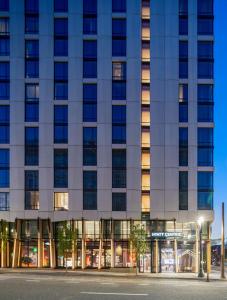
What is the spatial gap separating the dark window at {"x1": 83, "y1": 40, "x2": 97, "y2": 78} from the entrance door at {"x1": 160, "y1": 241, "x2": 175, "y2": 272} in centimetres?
2324

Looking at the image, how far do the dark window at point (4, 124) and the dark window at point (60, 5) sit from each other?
47.7ft

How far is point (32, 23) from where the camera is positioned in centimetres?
6581

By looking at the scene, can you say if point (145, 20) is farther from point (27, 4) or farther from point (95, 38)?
point (27, 4)

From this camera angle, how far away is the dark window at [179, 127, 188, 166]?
209 feet

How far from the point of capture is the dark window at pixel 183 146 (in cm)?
6369

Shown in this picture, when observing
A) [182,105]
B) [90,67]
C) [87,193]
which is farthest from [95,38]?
[87,193]

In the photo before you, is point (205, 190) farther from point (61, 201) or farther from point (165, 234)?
point (61, 201)

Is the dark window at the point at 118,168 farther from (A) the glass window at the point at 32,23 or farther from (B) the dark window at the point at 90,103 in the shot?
(A) the glass window at the point at 32,23

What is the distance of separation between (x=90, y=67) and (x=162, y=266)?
26635 millimetres

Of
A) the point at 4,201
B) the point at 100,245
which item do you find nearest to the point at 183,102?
the point at 100,245

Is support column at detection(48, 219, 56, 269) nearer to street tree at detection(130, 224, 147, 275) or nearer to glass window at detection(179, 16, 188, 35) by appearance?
street tree at detection(130, 224, 147, 275)

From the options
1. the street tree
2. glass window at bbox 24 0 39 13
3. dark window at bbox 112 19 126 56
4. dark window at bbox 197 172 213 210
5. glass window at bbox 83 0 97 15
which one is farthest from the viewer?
glass window at bbox 24 0 39 13

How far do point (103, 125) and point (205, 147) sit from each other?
43.7ft

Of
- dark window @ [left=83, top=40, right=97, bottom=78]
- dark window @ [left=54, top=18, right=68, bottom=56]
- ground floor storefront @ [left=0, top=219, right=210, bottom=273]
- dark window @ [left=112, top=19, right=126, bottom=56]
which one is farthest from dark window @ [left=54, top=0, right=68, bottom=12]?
ground floor storefront @ [left=0, top=219, right=210, bottom=273]
